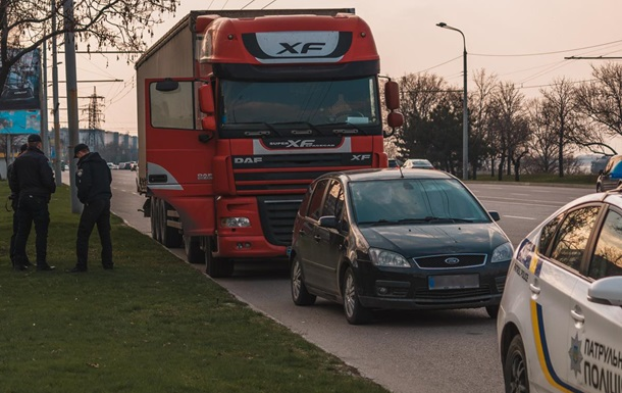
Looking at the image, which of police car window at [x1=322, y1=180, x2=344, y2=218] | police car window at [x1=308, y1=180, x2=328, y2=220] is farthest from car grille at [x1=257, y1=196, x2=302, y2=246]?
police car window at [x1=322, y1=180, x2=344, y2=218]

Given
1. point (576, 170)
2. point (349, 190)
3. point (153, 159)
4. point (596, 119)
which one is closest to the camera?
point (349, 190)

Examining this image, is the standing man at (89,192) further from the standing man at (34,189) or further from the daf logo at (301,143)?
the daf logo at (301,143)

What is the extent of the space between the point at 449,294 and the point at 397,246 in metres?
0.66

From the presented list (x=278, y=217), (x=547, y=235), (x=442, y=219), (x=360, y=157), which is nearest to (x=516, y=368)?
(x=547, y=235)

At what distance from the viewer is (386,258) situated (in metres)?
12.2

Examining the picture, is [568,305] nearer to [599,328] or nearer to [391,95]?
[599,328]

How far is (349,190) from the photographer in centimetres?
A: 1355

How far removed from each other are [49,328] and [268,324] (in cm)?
200

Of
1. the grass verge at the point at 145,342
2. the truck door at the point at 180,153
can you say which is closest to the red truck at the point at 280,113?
the truck door at the point at 180,153

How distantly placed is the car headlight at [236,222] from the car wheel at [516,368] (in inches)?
405

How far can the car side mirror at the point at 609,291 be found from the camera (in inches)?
205

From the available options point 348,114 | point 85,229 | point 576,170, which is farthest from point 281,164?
point 576,170

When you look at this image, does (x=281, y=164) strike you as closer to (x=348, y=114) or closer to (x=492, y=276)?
(x=348, y=114)

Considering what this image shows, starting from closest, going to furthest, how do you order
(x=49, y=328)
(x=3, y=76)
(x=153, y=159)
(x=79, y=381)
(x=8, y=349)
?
(x=79, y=381), (x=8, y=349), (x=49, y=328), (x=153, y=159), (x=3, y=76)
